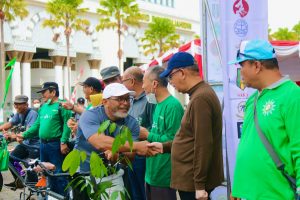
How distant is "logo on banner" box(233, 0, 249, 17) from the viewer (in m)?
4.65

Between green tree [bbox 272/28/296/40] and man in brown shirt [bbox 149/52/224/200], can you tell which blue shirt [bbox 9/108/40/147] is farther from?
green tree [bbox 272/28/296/40]

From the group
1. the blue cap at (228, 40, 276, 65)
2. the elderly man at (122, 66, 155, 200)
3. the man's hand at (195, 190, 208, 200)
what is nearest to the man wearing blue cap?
→ the blue cap at (228, 40, 276, 65)

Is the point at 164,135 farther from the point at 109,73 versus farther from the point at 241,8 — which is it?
the point at 109,73

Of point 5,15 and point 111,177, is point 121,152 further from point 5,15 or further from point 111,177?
point 5,15

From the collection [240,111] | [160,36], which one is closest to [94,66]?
[160,36]

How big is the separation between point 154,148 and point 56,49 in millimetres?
40397

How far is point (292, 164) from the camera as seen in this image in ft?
9.25

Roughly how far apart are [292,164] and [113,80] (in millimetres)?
3677

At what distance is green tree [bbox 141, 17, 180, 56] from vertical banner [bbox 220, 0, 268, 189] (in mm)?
48129

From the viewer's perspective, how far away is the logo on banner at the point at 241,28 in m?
4.67

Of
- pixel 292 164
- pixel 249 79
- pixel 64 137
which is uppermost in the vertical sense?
pixel 249 79

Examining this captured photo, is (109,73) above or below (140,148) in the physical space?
above

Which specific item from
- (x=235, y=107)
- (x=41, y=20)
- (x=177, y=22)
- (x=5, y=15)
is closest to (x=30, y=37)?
(x=41, y=20)

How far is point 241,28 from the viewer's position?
15.4ft
